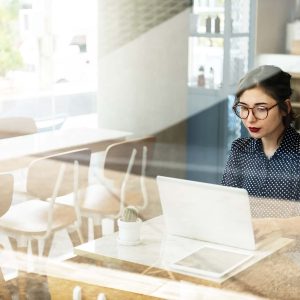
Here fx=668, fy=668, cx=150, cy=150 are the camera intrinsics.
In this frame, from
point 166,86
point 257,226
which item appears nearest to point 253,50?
point 166,86

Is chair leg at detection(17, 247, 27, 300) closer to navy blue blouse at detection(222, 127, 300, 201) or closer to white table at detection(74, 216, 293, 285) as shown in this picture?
white table at detection(74, 216, 293, 285)

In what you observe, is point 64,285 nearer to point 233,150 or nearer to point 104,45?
point 233,150

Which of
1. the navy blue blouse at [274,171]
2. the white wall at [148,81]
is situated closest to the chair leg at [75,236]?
the white wall at [148,81]

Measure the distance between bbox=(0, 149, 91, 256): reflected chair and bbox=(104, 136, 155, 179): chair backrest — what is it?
0.08 metres

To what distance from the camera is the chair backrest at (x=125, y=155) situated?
2.38m

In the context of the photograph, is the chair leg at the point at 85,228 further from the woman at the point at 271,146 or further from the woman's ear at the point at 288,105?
the woman's ear at the point at 288,105

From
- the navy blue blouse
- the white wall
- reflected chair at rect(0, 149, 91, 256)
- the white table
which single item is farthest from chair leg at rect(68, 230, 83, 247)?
the navy blue blouse

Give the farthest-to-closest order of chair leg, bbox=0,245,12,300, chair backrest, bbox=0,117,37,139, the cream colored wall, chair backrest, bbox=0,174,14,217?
chair backrest, bbox=0,117,37,139 < chair backrest, bbox=0,174,14,217 < chair leg, bbox=0,245,12,300 < the cream colored wall

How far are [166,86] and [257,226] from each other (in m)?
1.10

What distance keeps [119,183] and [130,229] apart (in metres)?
0.88

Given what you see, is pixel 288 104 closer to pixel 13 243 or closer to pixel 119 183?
pixel 119 183

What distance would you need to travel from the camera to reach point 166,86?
2523mm

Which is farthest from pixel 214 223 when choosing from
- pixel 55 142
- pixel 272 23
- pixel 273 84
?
pixel 55 142

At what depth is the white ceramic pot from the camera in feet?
5.23
